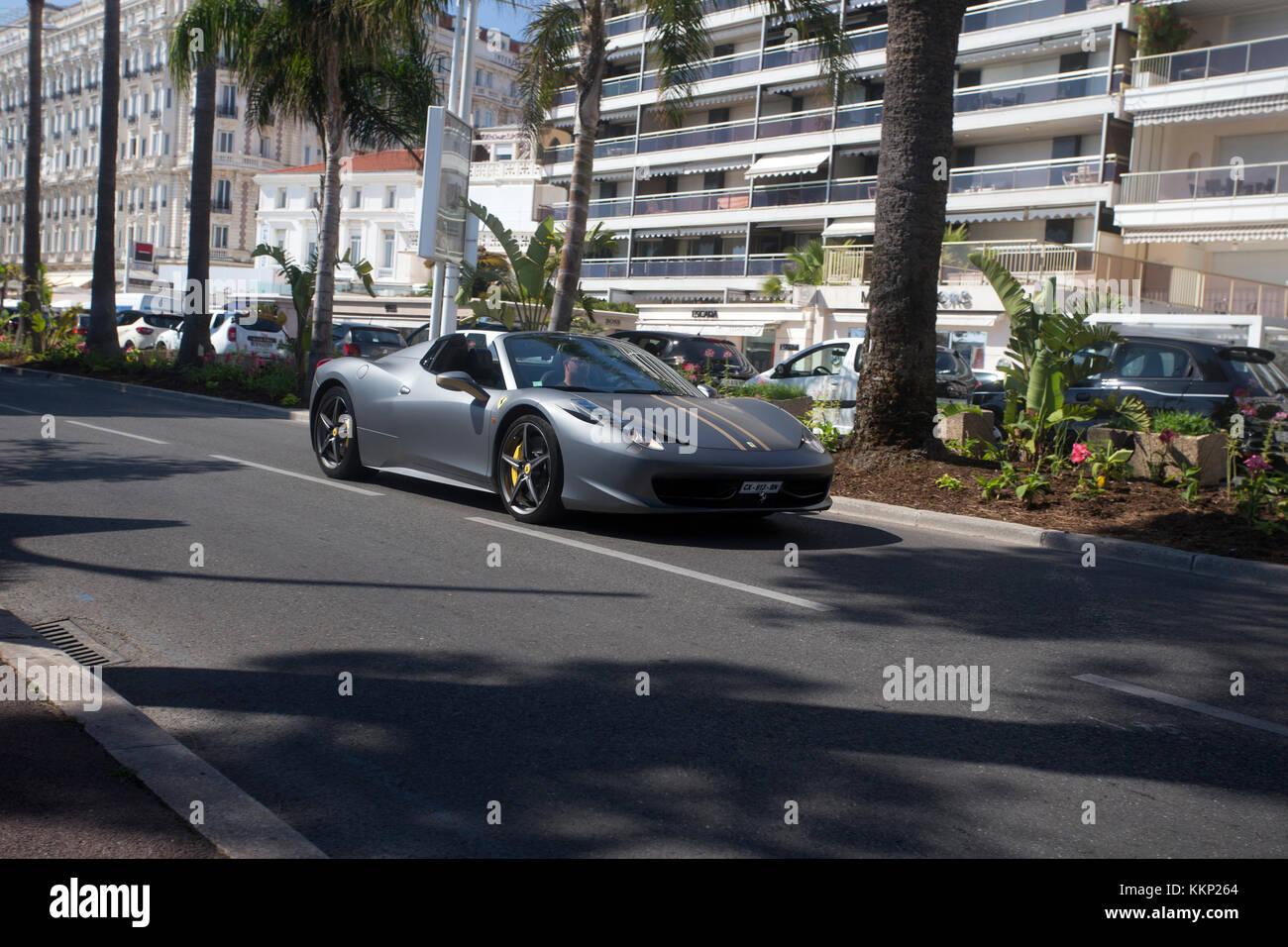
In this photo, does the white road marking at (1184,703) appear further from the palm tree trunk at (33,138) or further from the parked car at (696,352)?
the palm tree trunk at (33,138)

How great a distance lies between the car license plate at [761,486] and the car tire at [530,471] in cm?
123

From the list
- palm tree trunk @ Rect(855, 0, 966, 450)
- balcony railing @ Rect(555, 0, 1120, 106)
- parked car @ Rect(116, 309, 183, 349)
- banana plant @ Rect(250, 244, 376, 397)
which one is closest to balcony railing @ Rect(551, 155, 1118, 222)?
balcony railing @ Rect(555, 0, 1120, 106)

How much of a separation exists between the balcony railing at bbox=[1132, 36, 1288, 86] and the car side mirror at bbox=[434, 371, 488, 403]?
3145 centimetres

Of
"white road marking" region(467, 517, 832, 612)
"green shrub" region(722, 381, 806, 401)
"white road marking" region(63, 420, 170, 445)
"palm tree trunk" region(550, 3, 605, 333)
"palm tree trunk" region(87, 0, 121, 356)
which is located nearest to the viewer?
"white road marking" region(467, 517, 832, 612)

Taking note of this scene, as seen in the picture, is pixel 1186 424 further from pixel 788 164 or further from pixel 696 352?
pixel 788 164

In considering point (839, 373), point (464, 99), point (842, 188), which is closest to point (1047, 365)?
point (839, 373)

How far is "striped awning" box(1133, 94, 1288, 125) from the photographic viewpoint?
32.1m

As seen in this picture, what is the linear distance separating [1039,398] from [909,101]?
9.93ft

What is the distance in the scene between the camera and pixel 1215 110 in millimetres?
33719

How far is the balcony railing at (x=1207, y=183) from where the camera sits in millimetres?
32125

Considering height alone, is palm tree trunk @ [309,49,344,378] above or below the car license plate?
above

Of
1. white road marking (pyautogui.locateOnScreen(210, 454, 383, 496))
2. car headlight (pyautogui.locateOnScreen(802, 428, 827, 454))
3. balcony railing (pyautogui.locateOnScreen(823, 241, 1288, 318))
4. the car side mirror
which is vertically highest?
balcony railing (pyautogui.locateOnScreen(823, 241, 1288, 318))

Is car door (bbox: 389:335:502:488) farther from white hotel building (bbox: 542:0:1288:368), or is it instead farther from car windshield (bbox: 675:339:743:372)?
white hotel building (bbox: 542:0:1288:368)

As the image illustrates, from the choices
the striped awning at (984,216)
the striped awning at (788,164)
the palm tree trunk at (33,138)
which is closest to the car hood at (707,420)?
the palm tree trunk at (33,138)
